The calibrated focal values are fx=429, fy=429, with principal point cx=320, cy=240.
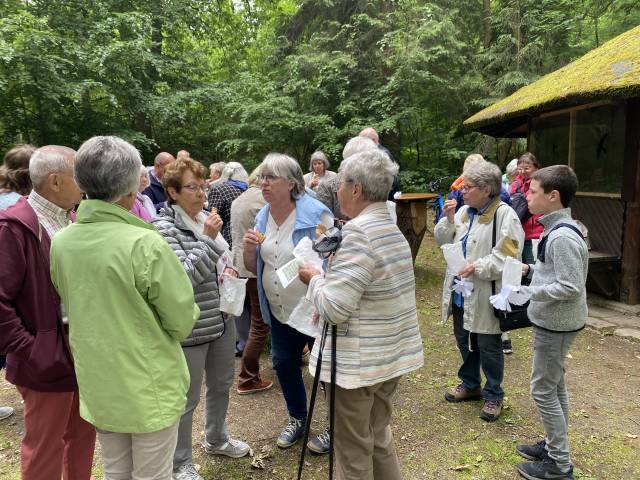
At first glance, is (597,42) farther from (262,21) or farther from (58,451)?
(58,451)

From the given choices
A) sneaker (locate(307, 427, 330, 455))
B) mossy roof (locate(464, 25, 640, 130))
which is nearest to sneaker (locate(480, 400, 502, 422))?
sneaker (locate(307, 427, 330, 455))

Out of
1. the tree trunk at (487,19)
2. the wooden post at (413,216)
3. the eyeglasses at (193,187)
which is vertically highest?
the tree trunk at (487,19)

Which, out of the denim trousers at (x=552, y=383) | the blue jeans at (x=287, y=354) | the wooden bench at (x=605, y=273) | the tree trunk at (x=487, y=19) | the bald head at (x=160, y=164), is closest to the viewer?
the denim trousers at (x=552, y=383)

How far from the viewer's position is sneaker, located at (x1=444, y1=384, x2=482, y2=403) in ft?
12.2

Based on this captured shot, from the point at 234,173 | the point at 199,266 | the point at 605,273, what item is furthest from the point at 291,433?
the point at 605,273

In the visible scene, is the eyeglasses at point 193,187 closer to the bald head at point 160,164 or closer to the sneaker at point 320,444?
the sneaker at point 320,444

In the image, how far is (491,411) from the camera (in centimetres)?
340

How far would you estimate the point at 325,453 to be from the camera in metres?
3.05

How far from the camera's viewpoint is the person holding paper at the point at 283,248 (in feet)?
9.34

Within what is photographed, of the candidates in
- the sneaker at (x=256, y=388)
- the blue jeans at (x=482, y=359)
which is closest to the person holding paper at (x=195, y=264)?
the sneaker at (x=256, y=388)

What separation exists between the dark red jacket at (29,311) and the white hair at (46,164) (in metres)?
0.16

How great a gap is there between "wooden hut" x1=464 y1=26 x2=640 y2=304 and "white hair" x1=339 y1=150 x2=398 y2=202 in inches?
199

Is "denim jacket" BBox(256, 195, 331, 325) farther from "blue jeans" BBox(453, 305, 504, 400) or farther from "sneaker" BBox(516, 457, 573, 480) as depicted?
"sneaker" BBox(516, 457, 573, 480)

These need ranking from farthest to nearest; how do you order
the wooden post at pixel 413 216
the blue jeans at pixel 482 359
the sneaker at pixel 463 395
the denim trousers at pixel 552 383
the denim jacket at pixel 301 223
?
the wooden post at pixel 413 216 < the sneaker at pixel 463 395 < the blue jeans at pixel 482 359 < the denim jacket at pixel 301 223 < the denim trousers at pixel 552 383
